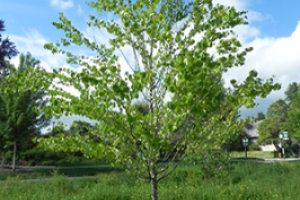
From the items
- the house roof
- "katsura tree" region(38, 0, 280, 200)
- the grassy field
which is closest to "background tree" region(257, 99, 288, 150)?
the house roof

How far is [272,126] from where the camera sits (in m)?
40.9

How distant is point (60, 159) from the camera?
104 feet

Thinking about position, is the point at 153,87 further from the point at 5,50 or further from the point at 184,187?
the point at 5,50

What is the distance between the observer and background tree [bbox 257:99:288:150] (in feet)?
133

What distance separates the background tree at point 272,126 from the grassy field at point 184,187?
31.4m

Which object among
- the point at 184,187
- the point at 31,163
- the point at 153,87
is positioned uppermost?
the point at 153,87

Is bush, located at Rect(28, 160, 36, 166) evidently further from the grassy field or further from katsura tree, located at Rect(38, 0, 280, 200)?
katsura tree, located at Rect(38, 0, 280, 200)

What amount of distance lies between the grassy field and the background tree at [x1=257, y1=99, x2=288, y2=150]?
31.4 m

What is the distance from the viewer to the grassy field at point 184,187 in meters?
7.14

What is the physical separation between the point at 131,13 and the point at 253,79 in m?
2.05

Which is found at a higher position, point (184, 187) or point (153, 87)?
point (153, 87)

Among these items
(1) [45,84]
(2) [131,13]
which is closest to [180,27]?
(2) [131,13]

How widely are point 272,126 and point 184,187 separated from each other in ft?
122

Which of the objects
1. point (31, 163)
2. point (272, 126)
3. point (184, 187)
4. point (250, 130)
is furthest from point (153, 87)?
point (250, 130)
